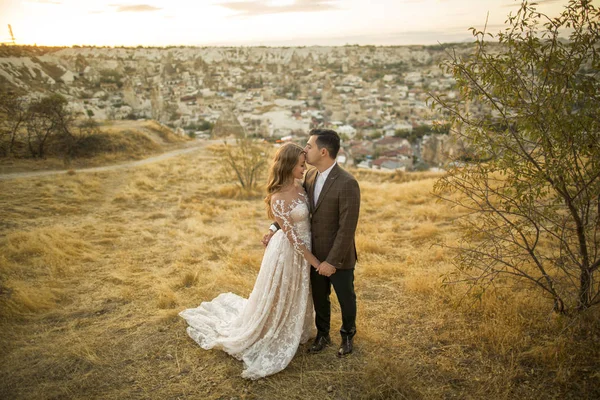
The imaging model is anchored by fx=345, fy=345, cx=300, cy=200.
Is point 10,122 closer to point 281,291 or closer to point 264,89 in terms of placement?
point 281,291

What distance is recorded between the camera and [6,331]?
375cm

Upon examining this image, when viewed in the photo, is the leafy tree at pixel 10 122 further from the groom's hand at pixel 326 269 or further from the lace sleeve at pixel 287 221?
the groom's hand at pixel 326 269

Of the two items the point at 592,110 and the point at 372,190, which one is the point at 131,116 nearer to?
the point at 372,190

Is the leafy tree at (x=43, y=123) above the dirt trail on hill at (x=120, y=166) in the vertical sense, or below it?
above

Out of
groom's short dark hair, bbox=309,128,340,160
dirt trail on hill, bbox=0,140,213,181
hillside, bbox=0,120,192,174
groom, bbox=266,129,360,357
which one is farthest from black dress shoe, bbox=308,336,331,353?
hillside, bbox=0,120,192,174

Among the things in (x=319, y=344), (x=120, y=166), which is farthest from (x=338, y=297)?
(x=120, y=166)

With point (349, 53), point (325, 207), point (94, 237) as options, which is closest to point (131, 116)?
point (94, 237)

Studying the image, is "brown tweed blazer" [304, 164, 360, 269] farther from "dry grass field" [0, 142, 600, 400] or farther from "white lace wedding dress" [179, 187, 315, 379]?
"dry grass field" [0, 142, 600, 400]

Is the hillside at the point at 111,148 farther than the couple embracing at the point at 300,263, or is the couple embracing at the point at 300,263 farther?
the hillside at the point at 111,148

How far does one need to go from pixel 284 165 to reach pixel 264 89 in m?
56.4

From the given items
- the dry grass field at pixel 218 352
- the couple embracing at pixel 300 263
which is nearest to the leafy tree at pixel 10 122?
the dry grass field at pixel 218 352

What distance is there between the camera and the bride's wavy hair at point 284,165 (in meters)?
2.85

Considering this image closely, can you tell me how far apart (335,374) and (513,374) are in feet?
4.69

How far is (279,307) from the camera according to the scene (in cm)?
310
